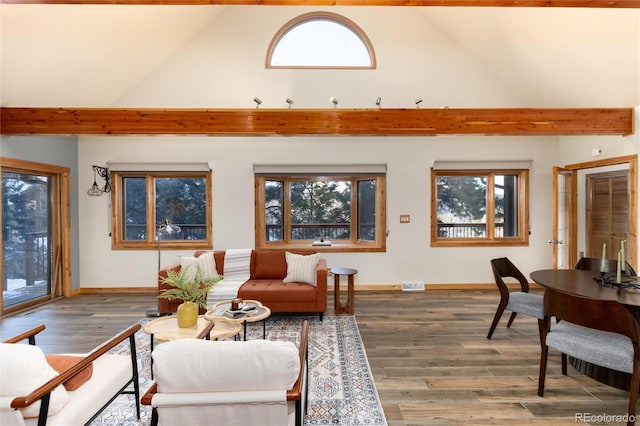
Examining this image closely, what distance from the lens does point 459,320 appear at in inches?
162

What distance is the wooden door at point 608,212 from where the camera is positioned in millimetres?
4586

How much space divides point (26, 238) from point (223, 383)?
509cm

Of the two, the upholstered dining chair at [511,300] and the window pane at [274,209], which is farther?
the window pane at [274,209]

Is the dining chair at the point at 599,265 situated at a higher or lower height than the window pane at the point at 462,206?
lower

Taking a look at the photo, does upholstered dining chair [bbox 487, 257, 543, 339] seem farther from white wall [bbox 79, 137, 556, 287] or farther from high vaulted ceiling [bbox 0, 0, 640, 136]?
high vaulted ceiling [bbox 0, 0, 640, 136]

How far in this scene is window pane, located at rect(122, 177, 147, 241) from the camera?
5703mm

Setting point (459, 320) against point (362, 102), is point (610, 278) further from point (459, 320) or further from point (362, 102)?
point (362, 102)

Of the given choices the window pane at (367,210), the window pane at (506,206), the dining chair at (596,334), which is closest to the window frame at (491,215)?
the window pane at (506,206)

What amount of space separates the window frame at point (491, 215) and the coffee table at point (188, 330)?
403 cm

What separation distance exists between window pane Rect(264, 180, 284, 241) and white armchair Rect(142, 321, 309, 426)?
4347 millimetres

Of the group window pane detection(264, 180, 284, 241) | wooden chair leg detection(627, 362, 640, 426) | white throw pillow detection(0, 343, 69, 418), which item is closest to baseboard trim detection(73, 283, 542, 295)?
window pane detection(264, 180, 284, 241)

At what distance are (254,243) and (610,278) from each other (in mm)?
4688

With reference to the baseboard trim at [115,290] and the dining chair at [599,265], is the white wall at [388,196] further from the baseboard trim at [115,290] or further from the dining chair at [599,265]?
the dining chair at [599,265]

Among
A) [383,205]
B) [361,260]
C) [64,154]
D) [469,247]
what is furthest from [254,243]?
[469,247]
